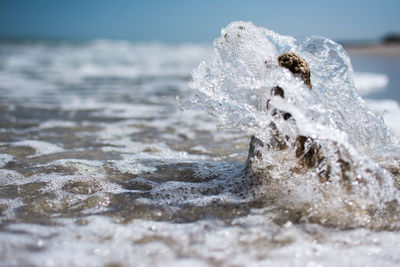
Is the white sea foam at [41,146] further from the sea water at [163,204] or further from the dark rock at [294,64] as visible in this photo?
the dark rock at [294,64]

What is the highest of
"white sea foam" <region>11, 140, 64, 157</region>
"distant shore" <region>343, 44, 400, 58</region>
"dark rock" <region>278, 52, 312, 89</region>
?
"distant shore" <region>343, 44, 400, 58</region>

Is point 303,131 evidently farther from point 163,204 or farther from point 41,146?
point 41,146

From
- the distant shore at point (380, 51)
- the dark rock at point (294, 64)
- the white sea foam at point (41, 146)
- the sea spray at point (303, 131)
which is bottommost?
the white sea foam at point (41, 146)

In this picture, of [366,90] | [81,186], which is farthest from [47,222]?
[366,90]

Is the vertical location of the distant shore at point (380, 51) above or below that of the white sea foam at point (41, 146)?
above

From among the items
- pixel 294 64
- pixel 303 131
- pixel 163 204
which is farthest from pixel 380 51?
pixel 163 204

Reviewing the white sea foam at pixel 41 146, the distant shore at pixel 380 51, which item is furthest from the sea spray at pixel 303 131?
the distant shore at pixel 380 51

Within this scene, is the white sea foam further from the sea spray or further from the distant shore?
the distant shore

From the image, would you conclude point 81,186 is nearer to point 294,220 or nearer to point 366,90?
point 294,220

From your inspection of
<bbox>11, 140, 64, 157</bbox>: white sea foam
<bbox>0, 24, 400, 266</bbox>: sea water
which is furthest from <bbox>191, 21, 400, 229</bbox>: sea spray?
<bbox>11, 140, 64, 157</bbox>: white sea foam
